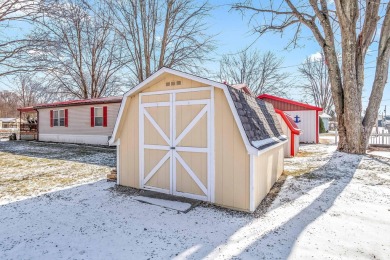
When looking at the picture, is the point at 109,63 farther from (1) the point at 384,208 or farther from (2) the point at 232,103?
(1) the point at 384,208

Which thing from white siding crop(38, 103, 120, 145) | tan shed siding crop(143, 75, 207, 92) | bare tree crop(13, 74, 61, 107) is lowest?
white siding crop(38, 103, 120, 145)

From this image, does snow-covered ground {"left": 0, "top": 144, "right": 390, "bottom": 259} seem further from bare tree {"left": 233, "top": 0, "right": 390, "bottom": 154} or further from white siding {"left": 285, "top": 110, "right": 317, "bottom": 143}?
white siding {"left": 285, "top": 110, "right": 317, "bottom": 143}

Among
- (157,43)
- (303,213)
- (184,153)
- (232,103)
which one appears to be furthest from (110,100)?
(303,213)

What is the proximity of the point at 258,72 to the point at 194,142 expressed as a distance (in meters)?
28.2

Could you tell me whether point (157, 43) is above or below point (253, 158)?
above

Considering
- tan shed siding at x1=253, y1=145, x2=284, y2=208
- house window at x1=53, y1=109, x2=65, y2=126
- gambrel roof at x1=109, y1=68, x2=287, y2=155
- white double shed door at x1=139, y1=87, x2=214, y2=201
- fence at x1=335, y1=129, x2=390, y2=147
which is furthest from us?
house window at x1=53, y1=109, x2=65, y2=126

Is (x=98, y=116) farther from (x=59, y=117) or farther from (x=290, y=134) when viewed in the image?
(x=290, y=134)

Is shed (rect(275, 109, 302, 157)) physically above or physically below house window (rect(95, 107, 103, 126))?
below

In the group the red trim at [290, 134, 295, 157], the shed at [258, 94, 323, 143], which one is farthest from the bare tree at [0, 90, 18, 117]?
the red trim at [290, 134, 295, 157]

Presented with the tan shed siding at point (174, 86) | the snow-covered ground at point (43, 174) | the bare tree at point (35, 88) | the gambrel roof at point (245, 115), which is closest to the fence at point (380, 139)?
the gambrel roof at point (245, 115)

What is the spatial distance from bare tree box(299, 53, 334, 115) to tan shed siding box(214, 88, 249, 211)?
3564 centimetres

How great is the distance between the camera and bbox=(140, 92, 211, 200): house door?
466 centimetres

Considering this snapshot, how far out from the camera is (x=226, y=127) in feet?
14.4

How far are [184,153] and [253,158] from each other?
1.50 meters
